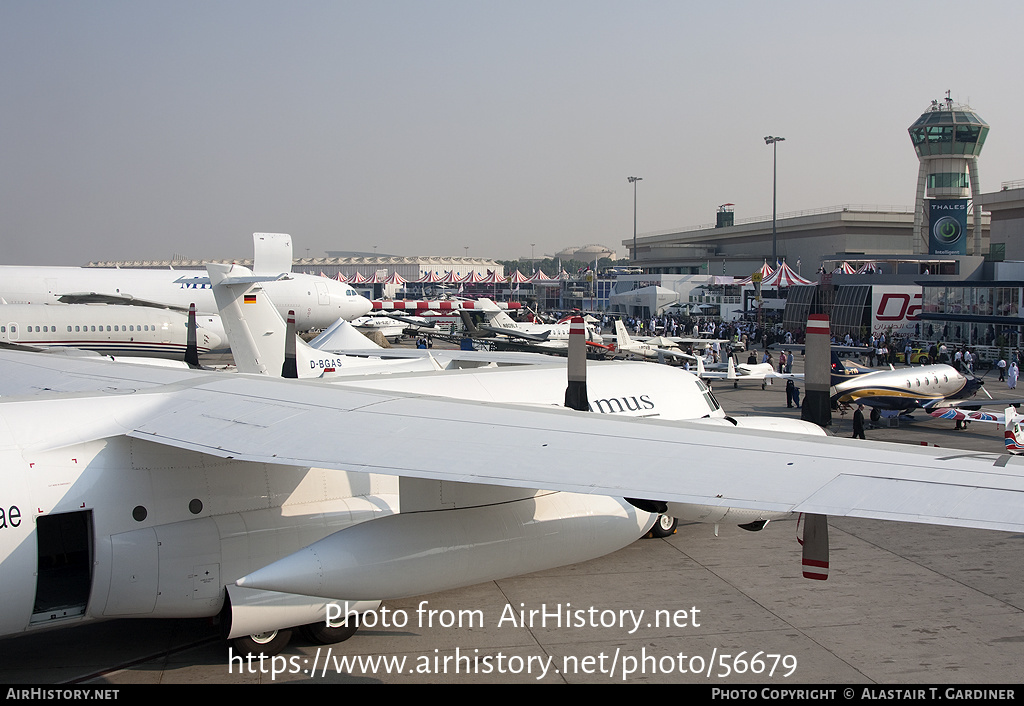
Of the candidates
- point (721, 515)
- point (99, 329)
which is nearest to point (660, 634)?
point (721, 515)

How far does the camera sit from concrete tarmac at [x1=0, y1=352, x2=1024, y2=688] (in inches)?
378

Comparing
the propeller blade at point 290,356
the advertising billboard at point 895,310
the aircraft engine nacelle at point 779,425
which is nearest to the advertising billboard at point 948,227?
the advertising billboard at point 895,310

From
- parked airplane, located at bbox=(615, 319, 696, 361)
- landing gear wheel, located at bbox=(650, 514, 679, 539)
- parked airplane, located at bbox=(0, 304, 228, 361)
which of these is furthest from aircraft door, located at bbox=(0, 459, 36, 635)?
parked airplane, located at bbox=(615, 319, 696, 361)

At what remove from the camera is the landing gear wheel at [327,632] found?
33.9ft

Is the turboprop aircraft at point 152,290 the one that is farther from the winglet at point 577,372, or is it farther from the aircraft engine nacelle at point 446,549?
the aircraft engine nacelle at point 446,549

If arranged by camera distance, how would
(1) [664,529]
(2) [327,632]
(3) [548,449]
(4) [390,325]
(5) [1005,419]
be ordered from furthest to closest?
(4) [390,325]
(5) [1005,419]
(1) [664,529]
(2) [327,632]
(3) [548,449]

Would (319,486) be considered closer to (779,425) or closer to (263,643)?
(263,643)

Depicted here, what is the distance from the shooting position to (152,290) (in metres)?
48.6

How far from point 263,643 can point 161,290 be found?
1710 inches

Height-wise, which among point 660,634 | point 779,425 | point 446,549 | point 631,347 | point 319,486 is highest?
point 779,425

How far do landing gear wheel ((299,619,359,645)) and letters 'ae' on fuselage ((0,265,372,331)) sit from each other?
117 ft

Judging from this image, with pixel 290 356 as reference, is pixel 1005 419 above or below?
below

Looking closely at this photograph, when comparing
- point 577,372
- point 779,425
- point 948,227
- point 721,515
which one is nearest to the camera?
point 577,372
